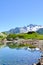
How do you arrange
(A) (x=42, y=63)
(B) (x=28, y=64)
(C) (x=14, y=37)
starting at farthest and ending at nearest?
(C) (x=14, y=37) < (B) (x=28, y=64) < (A) (x=42, y=63)

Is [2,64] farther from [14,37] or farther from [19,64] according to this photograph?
[14,37]

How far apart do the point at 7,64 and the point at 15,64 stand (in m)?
1.42

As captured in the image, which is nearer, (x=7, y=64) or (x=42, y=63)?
(x=42, y=63)

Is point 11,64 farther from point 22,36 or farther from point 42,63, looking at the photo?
point 22,36

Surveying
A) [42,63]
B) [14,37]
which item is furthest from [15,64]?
[14,37]

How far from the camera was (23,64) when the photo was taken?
33.2 metres

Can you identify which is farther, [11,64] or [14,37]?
[14,37]

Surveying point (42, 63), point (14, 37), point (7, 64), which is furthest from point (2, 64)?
point (14, 37)

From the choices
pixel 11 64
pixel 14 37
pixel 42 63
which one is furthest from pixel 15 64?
pixel 14 37

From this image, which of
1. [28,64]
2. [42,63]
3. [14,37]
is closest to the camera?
[42,63]

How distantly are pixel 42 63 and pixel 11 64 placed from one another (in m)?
9.38

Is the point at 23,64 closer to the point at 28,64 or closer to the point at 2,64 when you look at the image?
the point at 28,64

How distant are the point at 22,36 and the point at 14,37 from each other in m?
9.37

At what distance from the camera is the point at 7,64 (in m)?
34.2
